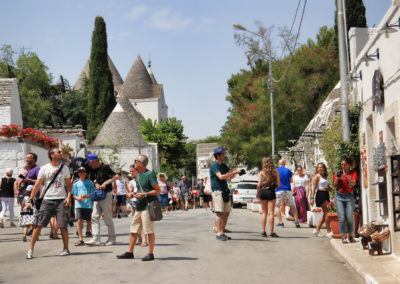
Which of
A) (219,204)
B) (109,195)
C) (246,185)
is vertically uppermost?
(109,195)

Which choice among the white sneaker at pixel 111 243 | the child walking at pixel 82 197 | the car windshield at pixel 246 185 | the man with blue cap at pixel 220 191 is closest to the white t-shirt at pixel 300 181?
the man with blue cap at pixel 220 191

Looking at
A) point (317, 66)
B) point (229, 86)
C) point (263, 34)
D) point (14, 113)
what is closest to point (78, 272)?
point (14, 113)

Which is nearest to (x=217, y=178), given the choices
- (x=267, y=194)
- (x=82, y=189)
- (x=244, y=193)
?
(x=267, y=194)

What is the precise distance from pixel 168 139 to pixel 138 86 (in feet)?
71.1

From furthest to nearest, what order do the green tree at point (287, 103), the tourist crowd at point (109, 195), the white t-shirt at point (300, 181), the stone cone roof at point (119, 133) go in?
the stone cone roof at point (119, 133)
the green tree at point (287, 103)
the white t-shirt at point (300, 181)
the tourist crowd at point (109, 195)

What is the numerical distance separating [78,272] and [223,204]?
4.40 m

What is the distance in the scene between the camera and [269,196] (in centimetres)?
1240

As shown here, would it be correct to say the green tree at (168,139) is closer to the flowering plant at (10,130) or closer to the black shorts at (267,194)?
the flowering plant at (10,130)

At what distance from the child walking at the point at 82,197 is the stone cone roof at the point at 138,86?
7464cm

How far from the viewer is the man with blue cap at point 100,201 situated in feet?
35.8

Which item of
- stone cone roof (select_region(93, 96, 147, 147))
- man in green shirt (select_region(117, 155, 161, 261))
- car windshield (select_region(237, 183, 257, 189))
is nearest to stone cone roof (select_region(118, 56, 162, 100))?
stone cone roof (select_region(93, 96, 147, 147))

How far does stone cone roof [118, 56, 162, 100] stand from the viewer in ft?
281

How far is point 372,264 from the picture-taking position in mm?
8219

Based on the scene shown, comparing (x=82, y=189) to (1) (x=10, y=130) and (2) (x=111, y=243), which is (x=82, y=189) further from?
(1) (x=10, y=130)
